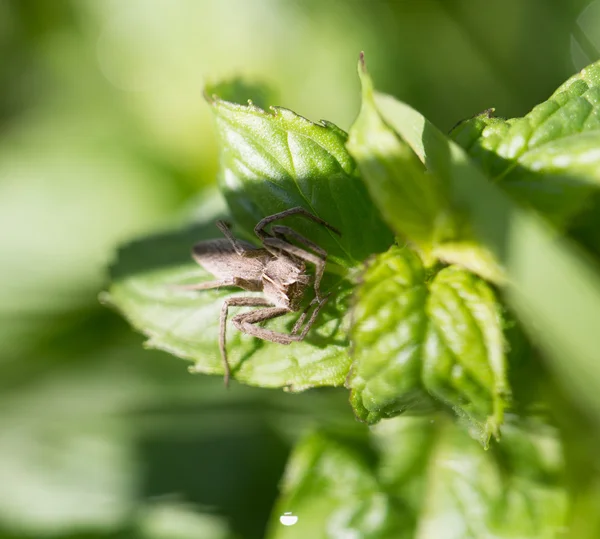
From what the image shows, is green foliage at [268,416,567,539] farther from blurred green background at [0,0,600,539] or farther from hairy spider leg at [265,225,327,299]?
blurred green background at [0,0,600,539]

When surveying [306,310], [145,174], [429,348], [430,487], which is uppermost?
[145,174]

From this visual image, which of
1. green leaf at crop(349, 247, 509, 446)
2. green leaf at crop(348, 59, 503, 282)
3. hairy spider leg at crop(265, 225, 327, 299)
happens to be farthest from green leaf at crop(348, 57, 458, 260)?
hairy spider leg at crop(265, 225, 327, 299)

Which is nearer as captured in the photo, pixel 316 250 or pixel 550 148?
pixel 550 148

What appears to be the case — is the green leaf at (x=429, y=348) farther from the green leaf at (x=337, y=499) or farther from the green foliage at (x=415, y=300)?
the green leaf at (x=337, y=499)

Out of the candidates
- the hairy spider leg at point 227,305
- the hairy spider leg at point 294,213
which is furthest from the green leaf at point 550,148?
the hairy spider leg at point 227,305

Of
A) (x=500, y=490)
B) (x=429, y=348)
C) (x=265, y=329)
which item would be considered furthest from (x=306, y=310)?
(x=500, y=490)

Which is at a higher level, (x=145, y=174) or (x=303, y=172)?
(x=145, y=174)

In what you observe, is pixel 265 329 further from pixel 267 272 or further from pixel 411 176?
pixel 411 176
